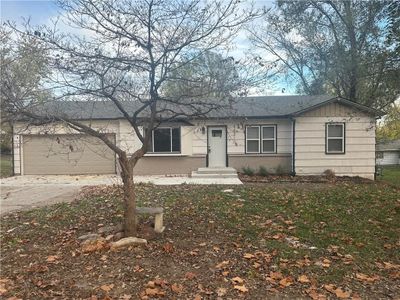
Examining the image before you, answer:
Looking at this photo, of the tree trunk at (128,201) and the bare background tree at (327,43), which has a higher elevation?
the bare background tree at (327,43)

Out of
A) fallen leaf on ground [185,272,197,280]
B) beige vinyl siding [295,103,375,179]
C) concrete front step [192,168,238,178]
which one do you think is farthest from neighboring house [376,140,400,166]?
fallen leaf on ground [185,272,197,280]

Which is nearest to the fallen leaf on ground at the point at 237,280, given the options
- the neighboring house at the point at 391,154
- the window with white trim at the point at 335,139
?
the window with white trim at the point at 335,139

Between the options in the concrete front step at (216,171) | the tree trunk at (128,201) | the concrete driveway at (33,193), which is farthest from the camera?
the concrete front step at (216,171)

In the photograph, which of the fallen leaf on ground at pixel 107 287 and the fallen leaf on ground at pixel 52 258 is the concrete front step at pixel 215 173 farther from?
the fallen leaf on ground at pixel 107 287

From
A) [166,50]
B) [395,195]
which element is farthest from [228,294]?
[395,195]

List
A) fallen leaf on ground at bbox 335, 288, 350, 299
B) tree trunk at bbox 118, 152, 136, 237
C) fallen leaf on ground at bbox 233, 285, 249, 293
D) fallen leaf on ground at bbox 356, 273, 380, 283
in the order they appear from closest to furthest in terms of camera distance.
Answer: fallen leaf on ground at bbox 335, 288, 350, 299
fallen leaf on ground at bbox 233, 285, 249, 293
fallen leaf on ground at bbox 356, 273, 380, 283
tree trunk at bbox 118, 152, 136, 237

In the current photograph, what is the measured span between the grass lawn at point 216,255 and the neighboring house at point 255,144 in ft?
26.3

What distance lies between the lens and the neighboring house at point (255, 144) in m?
15.9

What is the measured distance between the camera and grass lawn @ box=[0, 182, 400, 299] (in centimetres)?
383

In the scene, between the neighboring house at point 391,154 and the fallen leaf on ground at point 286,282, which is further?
the neighboring house at point 391,154

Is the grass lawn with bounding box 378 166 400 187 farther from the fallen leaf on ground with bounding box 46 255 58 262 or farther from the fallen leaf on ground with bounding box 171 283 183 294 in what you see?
the fallen leaf on ground with bounding box 46 255 58 262

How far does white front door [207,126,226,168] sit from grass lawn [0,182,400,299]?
873cm

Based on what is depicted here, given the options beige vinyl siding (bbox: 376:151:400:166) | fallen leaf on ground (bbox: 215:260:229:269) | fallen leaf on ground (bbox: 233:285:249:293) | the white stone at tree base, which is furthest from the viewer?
beige vinyl siding (bbox: 376:151:400:166)

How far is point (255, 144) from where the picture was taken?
16.9m
